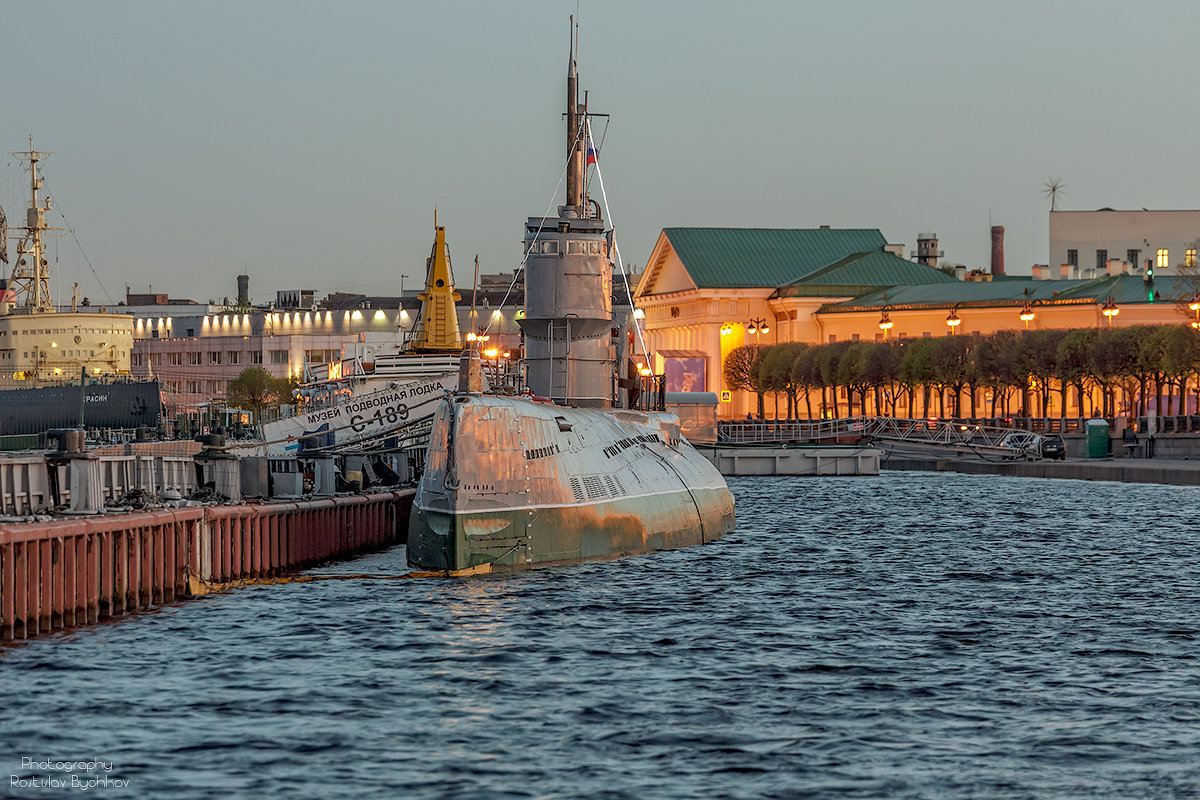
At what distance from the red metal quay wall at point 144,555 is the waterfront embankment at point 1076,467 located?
51.0 metres

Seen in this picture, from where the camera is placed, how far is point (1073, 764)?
25000 mm

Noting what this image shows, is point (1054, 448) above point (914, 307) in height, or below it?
below

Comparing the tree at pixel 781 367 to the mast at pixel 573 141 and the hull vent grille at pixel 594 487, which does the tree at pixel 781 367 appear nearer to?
the mast at pixel 573 141

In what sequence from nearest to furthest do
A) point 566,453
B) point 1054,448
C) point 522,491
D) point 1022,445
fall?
1. point 522,491
2. point 566,453
3. point 1054,448
4. point 1022,445

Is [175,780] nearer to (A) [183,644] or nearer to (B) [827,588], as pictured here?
(A) [183,644]

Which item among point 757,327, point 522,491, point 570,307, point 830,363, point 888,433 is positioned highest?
point 757,327

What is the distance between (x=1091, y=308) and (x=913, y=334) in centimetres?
2181

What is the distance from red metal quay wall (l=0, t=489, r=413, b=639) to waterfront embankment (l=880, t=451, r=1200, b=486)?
50981 mm

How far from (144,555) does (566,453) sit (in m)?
11.6

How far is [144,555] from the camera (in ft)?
129

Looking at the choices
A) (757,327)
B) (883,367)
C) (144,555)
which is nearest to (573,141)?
(144,555)

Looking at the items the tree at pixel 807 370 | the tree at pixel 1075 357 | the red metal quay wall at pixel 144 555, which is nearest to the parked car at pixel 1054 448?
the tree at pixel 1075 357

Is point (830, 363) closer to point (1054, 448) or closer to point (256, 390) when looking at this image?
point (1054, 448)

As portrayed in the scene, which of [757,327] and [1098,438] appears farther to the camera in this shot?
[757,327]
